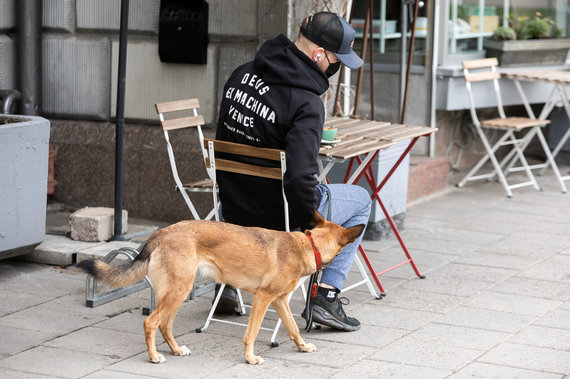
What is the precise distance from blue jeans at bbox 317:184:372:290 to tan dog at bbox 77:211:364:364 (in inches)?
18.1

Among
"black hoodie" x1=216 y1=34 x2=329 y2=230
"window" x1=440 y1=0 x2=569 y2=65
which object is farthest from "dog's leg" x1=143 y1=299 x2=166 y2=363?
"window" x1=440 y1=0 x2=569 y2=65

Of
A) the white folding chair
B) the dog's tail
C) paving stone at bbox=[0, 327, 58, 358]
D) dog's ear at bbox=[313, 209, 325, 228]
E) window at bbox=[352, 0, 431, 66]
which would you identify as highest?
window at bbox=[352, 0, 431, 66]

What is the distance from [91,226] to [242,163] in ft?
6.34

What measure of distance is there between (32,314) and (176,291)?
122 cm

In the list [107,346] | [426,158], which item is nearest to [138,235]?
[107,346]

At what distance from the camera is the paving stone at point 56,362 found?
4.21 m

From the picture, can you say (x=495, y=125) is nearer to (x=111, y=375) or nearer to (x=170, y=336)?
(x=170, y=336)

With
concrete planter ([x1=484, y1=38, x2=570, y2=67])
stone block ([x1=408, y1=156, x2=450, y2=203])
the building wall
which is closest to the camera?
the building wall

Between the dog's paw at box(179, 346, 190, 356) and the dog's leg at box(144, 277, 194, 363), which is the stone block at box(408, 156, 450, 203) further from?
the dog's leg at box(144, 277, 194, 363)

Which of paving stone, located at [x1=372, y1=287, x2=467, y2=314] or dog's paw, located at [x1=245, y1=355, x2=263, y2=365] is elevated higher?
paving stone, located at [x1=372, y1=287, x2=467, y2=314]

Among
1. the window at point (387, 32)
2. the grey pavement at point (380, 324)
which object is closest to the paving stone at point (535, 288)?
the grey pavement at point (380, 324)

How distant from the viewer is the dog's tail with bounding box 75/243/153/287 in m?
4.29

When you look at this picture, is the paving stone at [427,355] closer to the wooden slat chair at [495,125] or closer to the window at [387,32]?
the wooden slat chair at [495,125]

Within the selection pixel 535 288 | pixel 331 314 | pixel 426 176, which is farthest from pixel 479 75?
pixel 331 314
